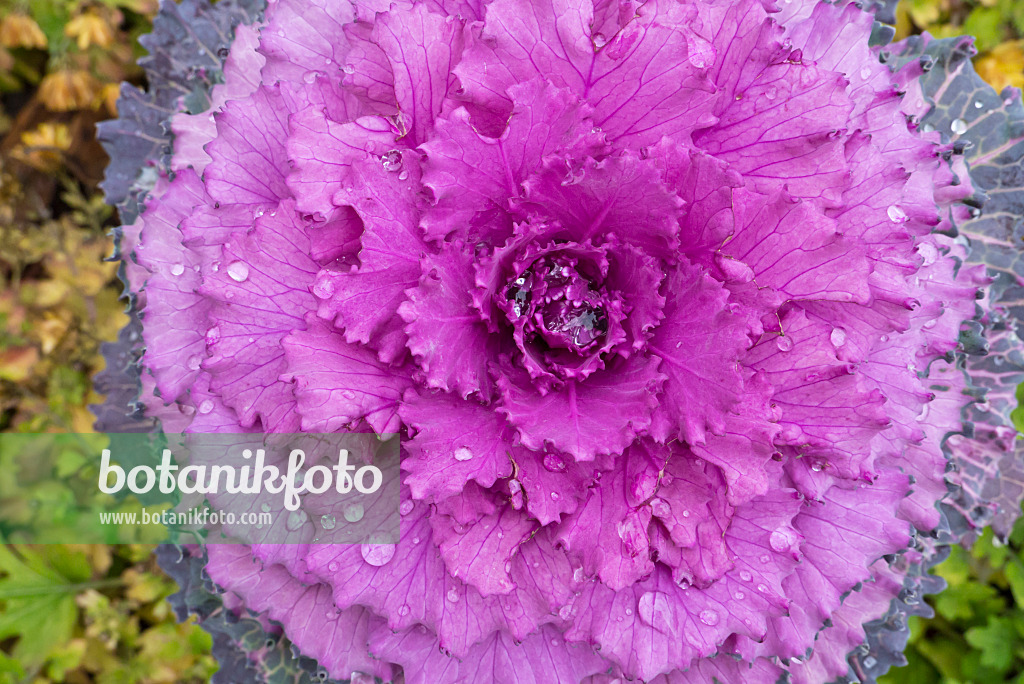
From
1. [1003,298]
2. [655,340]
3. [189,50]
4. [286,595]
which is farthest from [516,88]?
[1003,298]

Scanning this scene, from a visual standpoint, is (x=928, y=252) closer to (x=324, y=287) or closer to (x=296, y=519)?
(x=324, y=287)

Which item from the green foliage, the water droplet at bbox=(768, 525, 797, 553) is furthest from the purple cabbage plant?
the green foliage

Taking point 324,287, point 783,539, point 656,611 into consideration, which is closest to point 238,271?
point 324,287

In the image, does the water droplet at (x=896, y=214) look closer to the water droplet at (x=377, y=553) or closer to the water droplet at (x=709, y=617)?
the water droplet at (x=709, y=617)

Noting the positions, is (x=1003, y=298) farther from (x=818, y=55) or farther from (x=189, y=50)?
(x=189, y=50)

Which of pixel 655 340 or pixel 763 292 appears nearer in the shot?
pixel 763 292

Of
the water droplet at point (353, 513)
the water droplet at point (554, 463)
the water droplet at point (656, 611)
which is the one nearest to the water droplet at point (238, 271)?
the water droplet at point (353, 513)

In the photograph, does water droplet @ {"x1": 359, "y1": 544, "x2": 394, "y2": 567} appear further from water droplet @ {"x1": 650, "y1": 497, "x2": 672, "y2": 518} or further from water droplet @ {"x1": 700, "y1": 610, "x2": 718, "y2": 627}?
water droplet @ {"x1": 700, "y1": 610, "x2": 718, "y2": 627}
